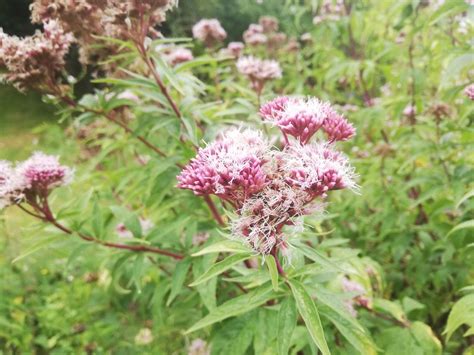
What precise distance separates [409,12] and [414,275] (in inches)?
55.5

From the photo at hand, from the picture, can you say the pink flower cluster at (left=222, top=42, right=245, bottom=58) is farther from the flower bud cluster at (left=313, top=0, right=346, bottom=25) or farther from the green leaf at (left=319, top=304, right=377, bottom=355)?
the green leaf at (left=319, top=304, right=377, bottom=355)

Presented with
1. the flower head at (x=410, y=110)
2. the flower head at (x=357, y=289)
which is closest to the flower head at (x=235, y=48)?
the flower head at (x=410, y=110)

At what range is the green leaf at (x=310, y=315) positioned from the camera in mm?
1064

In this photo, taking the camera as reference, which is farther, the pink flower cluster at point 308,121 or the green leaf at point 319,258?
the pink flower cluster at point 308,121

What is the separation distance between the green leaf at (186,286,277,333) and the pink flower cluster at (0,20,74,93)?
4.10 ft

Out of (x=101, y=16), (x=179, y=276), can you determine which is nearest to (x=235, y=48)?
(x=101, y=16)

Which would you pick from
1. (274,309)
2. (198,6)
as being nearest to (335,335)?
(274,309)

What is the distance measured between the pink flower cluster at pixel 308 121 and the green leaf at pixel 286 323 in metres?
0.46

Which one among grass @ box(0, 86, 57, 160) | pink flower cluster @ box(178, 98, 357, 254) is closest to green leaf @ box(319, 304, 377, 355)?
pink flower cluster @ box(178, 98, 357, 254)

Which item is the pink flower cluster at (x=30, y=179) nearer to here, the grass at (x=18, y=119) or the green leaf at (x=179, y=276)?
the green leaf at (x=179, y=276)

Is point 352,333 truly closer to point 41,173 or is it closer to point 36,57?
point 41,173

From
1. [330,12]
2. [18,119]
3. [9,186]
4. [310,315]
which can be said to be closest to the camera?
[310,315]

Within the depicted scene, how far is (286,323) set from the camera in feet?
3.96

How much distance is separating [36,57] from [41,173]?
19.6 inches
